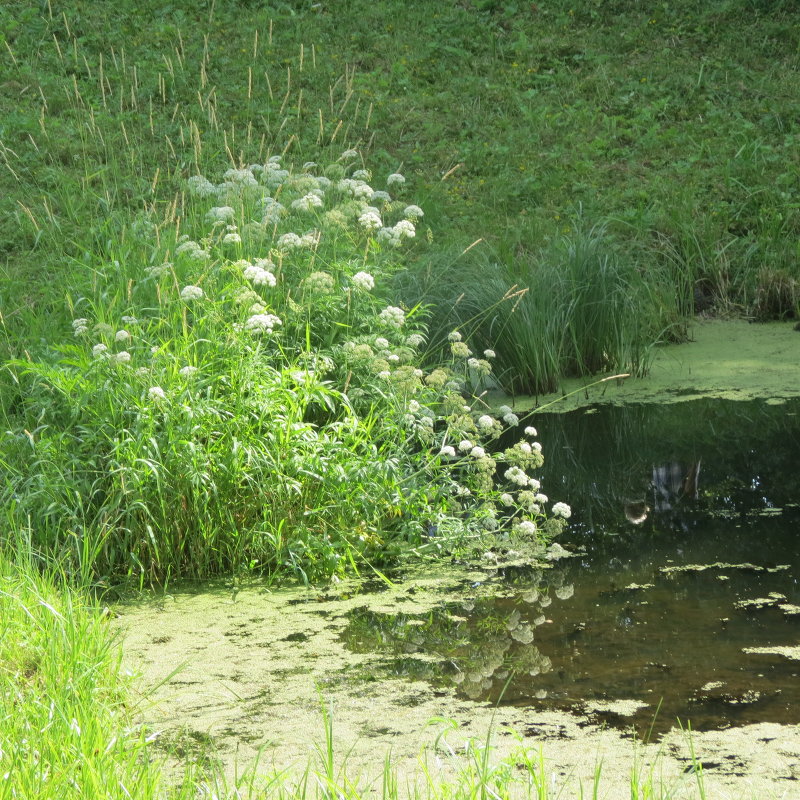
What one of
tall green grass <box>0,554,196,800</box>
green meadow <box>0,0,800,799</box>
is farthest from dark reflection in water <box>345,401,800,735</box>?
tall green grass <box>0,554,196,800</box>

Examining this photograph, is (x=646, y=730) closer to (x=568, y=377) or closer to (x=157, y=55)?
(x=568, y=377)

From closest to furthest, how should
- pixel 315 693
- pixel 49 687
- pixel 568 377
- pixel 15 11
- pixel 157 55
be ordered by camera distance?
pixel 49 687, pixel 315 693, pixel 568 377, pixel 157 55, pixel 15 11

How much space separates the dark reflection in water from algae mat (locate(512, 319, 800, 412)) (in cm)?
74

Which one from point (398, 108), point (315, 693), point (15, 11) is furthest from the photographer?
point (15, 11)

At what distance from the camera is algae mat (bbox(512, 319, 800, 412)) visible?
266 inches

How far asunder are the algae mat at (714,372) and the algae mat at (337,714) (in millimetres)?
2707

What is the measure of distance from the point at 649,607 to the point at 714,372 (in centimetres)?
348

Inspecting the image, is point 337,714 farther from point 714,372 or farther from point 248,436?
point 714,372

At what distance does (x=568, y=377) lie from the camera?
23.9 ft

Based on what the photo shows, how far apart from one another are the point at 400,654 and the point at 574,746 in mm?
854

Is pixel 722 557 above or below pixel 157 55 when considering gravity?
below

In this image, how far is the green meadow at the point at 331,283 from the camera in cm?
425

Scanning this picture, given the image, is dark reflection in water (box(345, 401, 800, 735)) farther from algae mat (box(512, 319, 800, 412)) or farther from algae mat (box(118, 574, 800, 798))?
algae mat (box(512, 319, 800, 412))

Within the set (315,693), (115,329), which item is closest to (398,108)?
(115,329)
